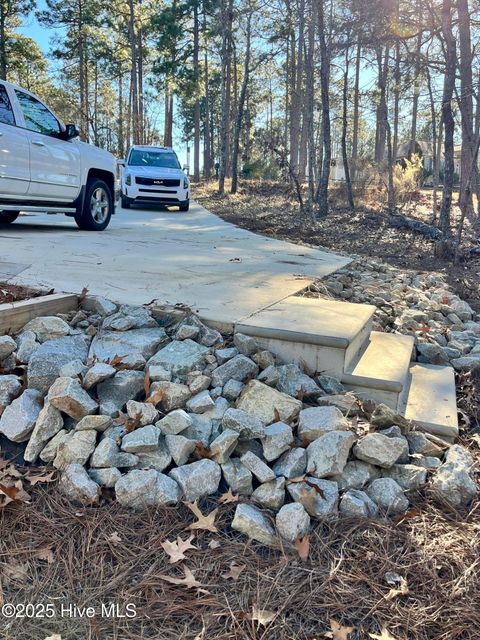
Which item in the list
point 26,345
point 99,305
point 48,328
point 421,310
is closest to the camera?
point 26,345

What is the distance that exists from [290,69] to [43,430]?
25.8 meters

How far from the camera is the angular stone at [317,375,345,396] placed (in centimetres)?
279

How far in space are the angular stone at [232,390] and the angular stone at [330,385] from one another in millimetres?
452

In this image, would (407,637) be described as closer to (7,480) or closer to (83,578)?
(83,578)

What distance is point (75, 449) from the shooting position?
7.46 ft

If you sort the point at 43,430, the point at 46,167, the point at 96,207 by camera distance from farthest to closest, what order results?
the point at 96,207
the point at 46,167
the point at 43,430

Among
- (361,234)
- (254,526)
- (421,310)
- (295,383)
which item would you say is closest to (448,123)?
(361,234)

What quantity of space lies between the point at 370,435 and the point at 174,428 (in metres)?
0.91

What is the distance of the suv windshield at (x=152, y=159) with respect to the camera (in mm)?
15477

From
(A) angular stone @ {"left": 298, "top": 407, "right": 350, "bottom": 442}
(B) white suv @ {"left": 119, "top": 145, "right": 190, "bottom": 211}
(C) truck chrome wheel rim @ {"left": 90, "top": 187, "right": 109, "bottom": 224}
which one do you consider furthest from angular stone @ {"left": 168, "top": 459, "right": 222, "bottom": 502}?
(B) white suv @ {"left": 119, "top": 145, "right": 190, "bottom": 211}

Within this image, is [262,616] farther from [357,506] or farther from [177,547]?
[357,506]

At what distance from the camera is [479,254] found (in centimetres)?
848

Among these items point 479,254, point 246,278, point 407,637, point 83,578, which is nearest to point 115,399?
point 83,578

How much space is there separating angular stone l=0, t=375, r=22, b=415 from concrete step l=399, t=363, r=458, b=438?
6.76 ft
